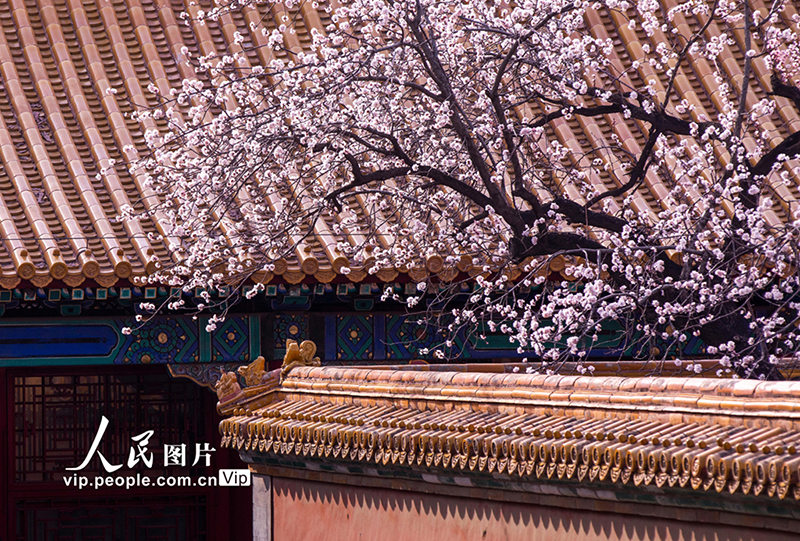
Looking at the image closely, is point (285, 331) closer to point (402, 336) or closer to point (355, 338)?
point (355, 338)

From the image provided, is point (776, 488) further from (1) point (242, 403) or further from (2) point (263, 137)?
(2) point (263, 137)

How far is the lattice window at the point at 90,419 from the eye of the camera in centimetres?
1000

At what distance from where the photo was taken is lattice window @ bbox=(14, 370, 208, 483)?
32.8 feet

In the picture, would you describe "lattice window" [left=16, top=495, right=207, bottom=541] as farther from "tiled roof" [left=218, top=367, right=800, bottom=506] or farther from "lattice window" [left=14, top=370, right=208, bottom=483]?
"tiled roof" [left=218, top=367, right=800, bottom=506]

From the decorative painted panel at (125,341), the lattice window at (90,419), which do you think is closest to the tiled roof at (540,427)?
the decorative painted panel at (125,341)

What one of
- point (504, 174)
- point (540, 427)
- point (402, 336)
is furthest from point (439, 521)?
point (402, 336)

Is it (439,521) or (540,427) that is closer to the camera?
(540,427)

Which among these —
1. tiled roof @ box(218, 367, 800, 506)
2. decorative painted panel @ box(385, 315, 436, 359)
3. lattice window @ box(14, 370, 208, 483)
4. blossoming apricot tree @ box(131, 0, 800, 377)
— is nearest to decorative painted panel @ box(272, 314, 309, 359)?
decorative painted panel @ box(385, 315, 436, 359)

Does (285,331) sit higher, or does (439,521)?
(285,331)

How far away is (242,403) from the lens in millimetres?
7125

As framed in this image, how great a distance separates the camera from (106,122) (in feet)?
34.5

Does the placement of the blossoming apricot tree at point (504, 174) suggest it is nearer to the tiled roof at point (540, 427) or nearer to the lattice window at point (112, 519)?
the tiled roof at point (540, 427)

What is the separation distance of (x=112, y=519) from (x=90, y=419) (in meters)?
0.82

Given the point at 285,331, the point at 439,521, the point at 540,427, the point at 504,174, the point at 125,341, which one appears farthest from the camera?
the point at 285,331
